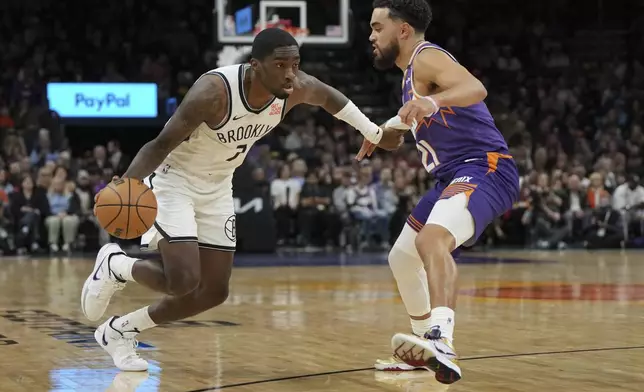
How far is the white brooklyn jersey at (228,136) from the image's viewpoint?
5.64 m

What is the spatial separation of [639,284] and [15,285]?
20.3 feet

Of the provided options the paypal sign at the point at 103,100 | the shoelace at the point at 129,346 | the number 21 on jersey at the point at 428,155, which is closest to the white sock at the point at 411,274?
the number 21 on jersey at the point at 428,155

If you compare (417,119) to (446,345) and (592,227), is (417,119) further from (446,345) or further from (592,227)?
(592,227)

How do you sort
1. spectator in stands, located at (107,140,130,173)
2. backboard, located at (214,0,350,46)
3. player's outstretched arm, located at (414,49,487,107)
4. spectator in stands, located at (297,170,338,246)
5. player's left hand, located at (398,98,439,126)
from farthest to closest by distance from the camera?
spectator in stands, located at (107,140,130,173) < spectator in stands, located at (297,170,338,246) < backboard, located at (214,0,350,46) < player's outstretched arm, located at (414,49,487,107) < player's left hand, located at (398,98,439,126)

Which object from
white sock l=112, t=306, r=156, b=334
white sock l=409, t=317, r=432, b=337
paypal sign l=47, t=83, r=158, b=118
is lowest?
white sock l=409, t=317, r=432, b=337

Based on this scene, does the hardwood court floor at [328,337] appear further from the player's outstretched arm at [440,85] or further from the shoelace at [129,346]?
the player's outstretched arm at [440,85]

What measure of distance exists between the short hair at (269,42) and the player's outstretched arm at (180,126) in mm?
273

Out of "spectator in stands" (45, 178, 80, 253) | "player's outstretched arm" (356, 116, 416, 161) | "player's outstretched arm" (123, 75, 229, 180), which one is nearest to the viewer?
"player's outstretched arm" (123, 75, 229, 180)

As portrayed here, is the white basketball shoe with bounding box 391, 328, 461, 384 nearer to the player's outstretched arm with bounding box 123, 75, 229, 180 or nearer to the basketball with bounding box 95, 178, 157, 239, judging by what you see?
the basketball with bounding box 95, 178, 157, 239

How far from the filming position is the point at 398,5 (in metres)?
5.71

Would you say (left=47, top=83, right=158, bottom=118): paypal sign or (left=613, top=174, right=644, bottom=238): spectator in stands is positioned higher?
(left=47, top=83, right=158, bottom=118): paypal sign

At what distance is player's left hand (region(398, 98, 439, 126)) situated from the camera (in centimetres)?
514

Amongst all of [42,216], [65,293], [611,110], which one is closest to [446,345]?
[65,293]

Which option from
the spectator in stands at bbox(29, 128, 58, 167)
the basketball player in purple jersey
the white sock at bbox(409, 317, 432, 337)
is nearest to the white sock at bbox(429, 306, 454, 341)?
the basketball player in purple jersey
